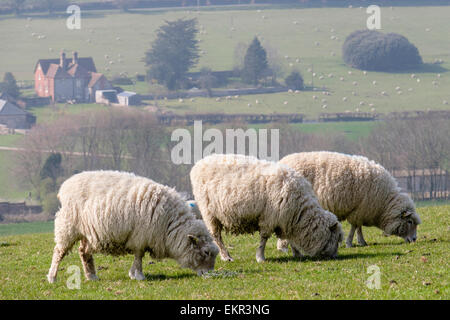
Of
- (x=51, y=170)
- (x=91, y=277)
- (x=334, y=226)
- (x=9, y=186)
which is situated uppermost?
(x=334, y=226)

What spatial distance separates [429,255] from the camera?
1345cm

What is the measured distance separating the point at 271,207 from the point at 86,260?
343 cm

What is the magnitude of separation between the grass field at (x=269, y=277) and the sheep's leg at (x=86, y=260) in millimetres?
284

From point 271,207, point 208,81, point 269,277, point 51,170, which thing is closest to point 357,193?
point 271,207

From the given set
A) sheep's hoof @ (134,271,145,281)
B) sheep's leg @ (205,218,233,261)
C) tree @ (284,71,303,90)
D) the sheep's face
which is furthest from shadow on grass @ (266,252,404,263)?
tree @ (284,71,303,90)

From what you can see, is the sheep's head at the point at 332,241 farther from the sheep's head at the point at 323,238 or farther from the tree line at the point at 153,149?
the tree line at the point at 153,149

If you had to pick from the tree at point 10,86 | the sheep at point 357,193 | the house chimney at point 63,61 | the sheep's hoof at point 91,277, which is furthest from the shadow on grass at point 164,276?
the house chimney at point 63,61

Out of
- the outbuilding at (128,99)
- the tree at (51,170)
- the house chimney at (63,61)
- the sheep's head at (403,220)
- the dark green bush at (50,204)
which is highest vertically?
the house chimney at (63,61)

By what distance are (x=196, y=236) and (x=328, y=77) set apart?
187401 millimetres

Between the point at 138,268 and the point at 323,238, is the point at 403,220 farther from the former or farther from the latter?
the point at 138,268

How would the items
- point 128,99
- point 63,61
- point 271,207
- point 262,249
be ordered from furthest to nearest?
point 63,61
point 128,99
point 262,249
point 271,207

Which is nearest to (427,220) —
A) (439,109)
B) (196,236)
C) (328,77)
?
(196,236)

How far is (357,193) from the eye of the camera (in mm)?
15367

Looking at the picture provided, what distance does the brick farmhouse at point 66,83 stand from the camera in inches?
7298
